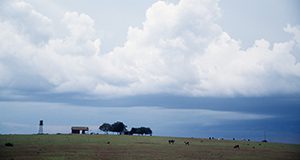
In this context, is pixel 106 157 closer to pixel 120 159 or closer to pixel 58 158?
pixel 120 159

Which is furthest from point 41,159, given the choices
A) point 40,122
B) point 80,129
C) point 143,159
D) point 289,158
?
point 80,129

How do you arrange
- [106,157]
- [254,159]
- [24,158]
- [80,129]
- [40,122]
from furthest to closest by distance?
[80,129] < [40,122] < [254,159] < [106,157] < [24,158]

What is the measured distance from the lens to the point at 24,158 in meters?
41.8

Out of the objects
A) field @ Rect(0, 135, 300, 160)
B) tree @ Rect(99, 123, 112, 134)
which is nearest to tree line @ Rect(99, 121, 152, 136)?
tree @ Rect(99, 123, 112, 134)

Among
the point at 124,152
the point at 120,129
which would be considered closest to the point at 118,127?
the point at 120,129

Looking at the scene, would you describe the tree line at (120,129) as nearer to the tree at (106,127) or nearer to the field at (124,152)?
the tree at (106,127)

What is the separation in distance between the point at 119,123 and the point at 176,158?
4196 inches

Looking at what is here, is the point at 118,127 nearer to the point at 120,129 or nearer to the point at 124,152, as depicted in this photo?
the point at 120,129

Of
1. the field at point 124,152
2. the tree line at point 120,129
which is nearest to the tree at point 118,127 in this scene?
the tree line at point 120,129

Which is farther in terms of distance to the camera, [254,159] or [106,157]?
[254,159]

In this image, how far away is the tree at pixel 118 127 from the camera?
151m

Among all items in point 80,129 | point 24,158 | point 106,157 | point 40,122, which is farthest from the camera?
point 80,129

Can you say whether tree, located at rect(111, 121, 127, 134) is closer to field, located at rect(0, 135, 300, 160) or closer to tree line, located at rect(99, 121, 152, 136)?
tree line, located at rect(99, 121, 152, 136)

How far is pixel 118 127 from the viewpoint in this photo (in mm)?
151375
